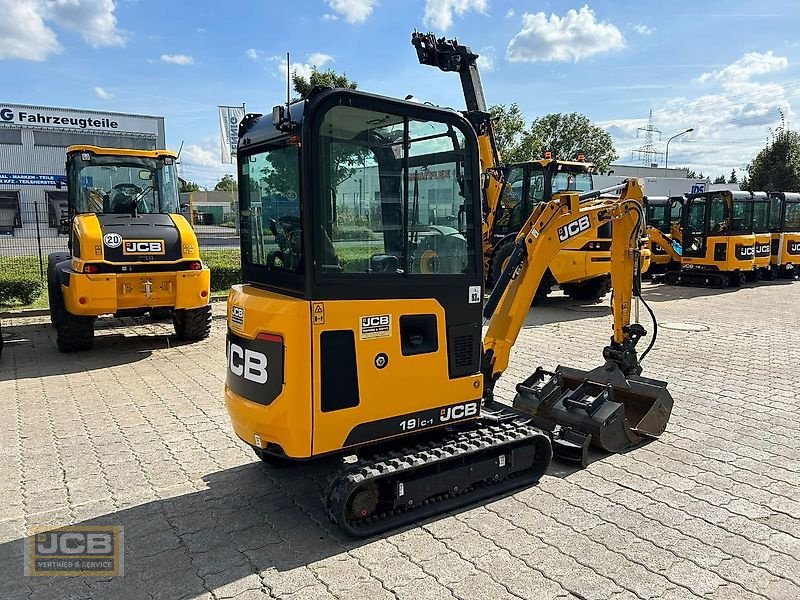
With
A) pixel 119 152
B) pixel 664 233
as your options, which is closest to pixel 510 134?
pixel 664 233

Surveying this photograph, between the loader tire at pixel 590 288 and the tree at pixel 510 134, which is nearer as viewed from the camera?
the loader tire at pixel 590 288

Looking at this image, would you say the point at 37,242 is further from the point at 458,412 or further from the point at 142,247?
the point at 458,412

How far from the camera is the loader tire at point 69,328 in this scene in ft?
27.0

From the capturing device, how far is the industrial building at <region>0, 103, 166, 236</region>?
35438 millimetres

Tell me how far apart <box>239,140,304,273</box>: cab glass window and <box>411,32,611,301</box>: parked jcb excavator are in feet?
23.5

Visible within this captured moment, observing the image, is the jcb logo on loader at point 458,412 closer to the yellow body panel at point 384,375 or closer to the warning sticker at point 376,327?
the yellow body panel at point 384,375

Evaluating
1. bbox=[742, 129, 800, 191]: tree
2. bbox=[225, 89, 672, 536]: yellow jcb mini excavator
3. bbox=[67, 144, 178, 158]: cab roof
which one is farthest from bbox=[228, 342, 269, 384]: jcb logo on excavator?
bbox=[742, 129, 800, 191]: tree

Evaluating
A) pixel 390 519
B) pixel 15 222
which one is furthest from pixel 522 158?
pixel 390 519

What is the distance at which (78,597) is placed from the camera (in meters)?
3.14

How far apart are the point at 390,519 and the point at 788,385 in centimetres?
557

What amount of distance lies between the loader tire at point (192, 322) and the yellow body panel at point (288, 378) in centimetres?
567

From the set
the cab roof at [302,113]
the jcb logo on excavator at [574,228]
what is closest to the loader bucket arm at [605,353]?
the jcb logo on excavator at [574,228]

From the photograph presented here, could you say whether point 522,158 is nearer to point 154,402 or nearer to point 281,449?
point 154,402

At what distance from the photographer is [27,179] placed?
35469 millimetres
